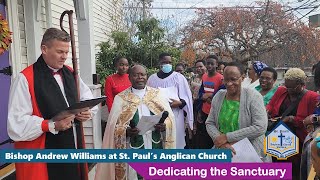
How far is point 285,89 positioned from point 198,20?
14.7 metres

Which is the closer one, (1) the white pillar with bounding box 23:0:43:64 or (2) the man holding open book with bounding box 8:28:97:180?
(2) the man holding open book with bounding box 8:28:97:180

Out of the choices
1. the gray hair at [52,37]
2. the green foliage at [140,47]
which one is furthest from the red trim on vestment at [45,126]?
the green foliage at [140,47]

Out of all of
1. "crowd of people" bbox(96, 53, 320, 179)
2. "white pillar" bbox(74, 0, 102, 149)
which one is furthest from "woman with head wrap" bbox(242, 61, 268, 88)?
"white pillar" bbox(74, 0, 102, 149)

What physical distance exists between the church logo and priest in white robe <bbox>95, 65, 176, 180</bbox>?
1.14 meters

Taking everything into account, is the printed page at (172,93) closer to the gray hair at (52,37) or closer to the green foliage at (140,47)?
the gray hair at (52,37)

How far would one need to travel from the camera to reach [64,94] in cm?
299

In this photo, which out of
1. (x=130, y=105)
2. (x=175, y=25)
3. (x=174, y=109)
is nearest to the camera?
(x=130, y=105)

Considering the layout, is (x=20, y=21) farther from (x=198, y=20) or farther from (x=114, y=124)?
(x=198, y=20)

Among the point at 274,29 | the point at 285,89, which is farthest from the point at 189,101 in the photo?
the point at 274,29

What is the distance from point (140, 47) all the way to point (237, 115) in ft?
35.2

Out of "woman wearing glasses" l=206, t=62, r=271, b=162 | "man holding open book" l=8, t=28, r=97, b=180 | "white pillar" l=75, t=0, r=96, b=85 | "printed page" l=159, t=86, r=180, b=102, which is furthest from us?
"white pillar" l=75, t=0, r=96, b=85

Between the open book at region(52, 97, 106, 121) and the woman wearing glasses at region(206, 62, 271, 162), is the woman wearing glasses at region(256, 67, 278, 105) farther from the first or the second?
the open book at region(52, 97, 106, 121)

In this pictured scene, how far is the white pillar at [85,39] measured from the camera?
6.23m

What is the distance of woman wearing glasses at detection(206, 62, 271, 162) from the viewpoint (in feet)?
10.6
